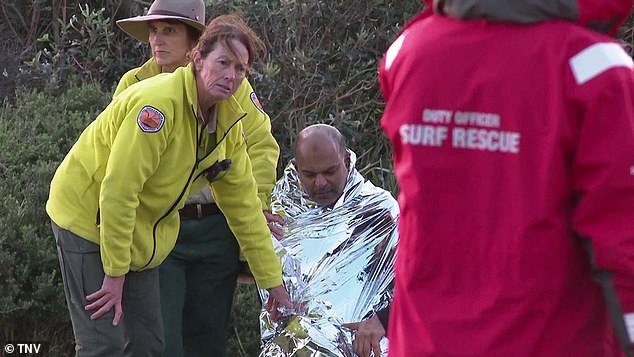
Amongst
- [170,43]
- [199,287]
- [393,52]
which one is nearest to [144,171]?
[199,287]

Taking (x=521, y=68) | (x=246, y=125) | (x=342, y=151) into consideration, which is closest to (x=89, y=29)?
(x=246, y=125)

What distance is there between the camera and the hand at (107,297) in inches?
184

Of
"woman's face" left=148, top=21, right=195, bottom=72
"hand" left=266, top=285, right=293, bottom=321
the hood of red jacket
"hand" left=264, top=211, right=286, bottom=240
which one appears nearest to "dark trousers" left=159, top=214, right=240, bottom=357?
"hand" left=264, top=211, right=286, bottom=240

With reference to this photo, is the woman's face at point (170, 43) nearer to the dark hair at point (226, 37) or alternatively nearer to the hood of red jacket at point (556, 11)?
the dark hair at point (226, 37)

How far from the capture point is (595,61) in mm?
2883

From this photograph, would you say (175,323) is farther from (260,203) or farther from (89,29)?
(89,29)

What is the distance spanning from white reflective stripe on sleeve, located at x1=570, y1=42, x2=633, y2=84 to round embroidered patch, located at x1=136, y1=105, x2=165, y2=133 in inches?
77.6

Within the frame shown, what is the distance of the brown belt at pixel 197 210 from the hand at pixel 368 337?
0.88 m

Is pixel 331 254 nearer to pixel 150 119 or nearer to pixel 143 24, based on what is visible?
pixel 150 119

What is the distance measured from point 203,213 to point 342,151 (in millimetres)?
693

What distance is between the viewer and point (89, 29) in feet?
27.3

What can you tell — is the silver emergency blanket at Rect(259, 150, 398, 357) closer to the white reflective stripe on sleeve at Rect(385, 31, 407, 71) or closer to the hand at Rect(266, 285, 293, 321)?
the hand at Rect(266, 285, 293, 321)

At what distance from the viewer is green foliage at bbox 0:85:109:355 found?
6051 millimetres

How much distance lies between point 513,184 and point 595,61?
1.13 feet
